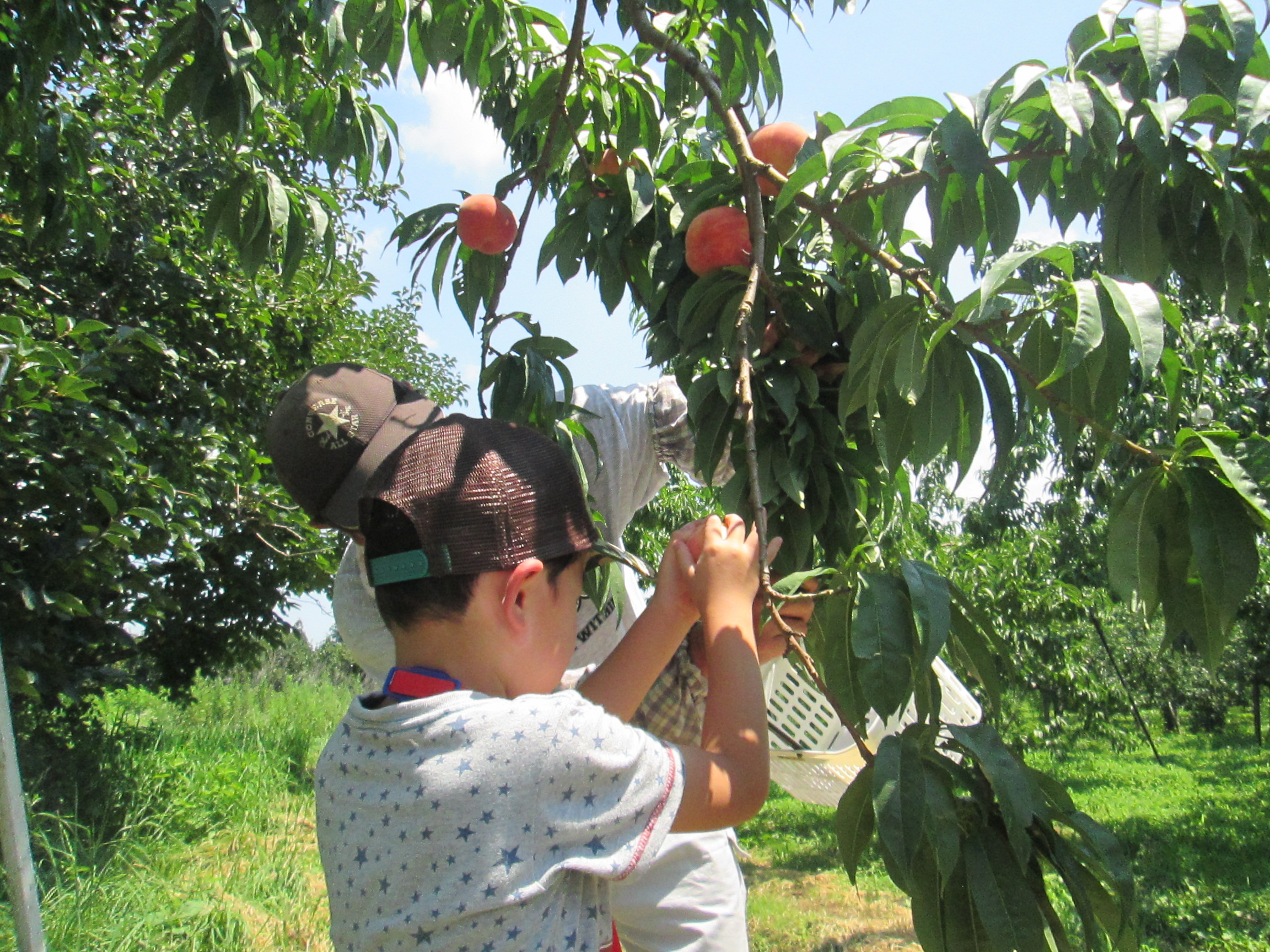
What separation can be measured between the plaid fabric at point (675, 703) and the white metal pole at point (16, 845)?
3.96 feet

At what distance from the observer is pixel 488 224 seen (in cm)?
159

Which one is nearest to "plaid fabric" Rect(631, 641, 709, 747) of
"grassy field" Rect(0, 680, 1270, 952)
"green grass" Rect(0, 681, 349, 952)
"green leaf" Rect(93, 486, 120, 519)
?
"grassy field" Rect(0, 680, 1270, 952)

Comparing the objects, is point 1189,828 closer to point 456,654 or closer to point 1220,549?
point 1220,549

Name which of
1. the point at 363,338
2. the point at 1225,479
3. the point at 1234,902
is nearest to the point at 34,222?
the point at 1225,479

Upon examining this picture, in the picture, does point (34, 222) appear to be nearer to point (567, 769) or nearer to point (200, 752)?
point (567, 769)

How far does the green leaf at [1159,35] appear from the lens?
0.97 meters

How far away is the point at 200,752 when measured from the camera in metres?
5.99

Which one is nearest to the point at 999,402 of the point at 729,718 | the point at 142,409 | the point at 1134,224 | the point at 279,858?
the point at 1134,224

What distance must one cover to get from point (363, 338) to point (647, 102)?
5988 millimetres

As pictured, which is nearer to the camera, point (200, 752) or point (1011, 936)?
point (1011, 936)

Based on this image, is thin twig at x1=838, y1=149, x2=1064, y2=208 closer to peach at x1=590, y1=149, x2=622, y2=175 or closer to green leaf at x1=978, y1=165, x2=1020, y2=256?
green leaf at x1=978, y1=165, x2=1020, y2=256

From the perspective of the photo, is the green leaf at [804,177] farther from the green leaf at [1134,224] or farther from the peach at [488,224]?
the peach at [488,224]

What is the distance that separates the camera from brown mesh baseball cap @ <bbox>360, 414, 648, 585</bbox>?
1022mm

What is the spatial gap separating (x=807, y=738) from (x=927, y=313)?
104 cm
